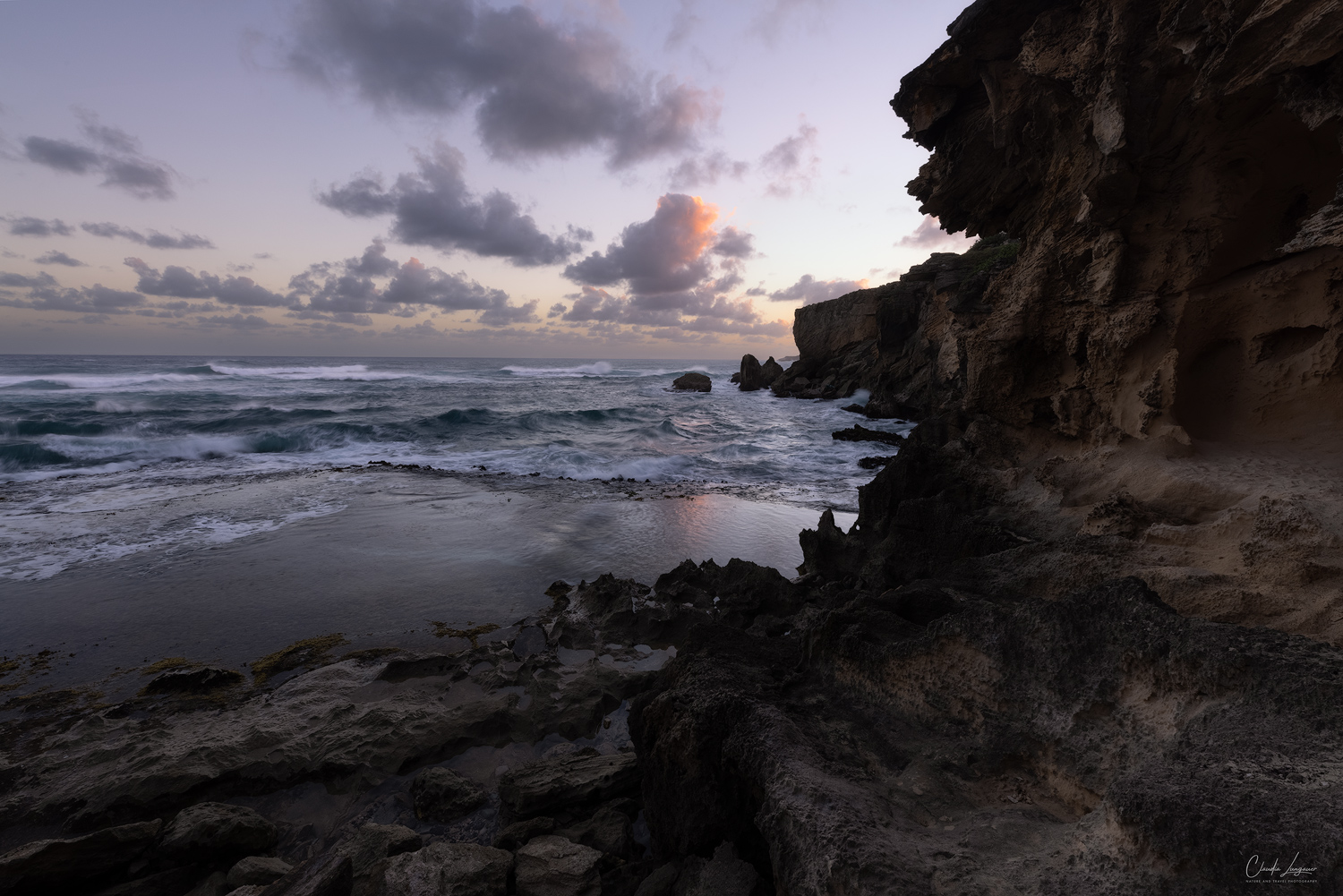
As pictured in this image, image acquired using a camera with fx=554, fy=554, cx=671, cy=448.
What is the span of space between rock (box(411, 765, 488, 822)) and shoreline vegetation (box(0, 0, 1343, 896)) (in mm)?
16

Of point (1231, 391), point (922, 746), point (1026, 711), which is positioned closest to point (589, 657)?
point (922, 746)

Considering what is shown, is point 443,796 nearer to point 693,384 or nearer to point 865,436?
point 865,436

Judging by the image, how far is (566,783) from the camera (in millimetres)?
3570

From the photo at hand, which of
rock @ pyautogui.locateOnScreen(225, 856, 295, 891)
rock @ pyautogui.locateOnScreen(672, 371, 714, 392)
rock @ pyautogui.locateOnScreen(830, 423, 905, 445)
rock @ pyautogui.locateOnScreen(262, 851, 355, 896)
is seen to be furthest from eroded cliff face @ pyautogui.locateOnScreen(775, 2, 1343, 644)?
rock @ pyautogui.locateOnScreen(672, 371, 714, 392)

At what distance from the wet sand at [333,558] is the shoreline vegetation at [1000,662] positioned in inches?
29.4

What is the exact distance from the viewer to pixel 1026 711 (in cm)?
253

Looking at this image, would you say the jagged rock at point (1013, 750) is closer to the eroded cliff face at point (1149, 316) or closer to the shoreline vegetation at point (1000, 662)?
the shoreline vegetation at point (1000, 662)

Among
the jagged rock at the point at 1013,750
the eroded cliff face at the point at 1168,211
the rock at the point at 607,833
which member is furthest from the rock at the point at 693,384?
the jagged rock at the point at 1013,750

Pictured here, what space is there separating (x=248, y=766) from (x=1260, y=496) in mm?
6920

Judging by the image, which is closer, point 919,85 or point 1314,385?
point 1314,385

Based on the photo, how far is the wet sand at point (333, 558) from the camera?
5.80 m

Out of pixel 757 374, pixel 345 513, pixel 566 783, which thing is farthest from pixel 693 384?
pixel 566 783

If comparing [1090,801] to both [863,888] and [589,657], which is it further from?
[589,657]

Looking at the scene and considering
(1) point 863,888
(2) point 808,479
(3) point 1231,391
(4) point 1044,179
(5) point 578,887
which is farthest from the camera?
(2) point 808,479
